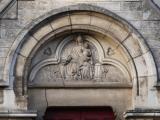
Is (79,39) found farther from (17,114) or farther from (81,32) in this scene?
(17,114)

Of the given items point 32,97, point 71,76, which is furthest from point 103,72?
point 32,97

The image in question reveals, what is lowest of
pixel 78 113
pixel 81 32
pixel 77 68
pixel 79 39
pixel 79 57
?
pixel 78 113

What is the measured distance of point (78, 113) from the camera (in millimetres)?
9977

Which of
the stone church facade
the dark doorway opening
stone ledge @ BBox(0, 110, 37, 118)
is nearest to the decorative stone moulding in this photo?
the stone church facade

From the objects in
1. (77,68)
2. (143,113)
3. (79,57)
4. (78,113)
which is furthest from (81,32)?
(143,113)

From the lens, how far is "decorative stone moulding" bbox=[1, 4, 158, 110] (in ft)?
31.6

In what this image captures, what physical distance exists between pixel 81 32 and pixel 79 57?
1.33 feet

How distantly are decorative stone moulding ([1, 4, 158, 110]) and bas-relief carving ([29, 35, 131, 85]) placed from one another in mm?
40

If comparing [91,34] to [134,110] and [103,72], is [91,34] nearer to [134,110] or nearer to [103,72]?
[103,72]

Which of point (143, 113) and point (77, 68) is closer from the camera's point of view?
point (143, 113)

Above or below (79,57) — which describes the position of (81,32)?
above

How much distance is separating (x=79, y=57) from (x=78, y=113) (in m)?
0.90

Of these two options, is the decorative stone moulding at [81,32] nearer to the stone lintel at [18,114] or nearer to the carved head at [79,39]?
the carved head at [79,39]

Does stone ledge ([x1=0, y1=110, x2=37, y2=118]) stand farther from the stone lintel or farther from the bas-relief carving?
the bas-relief carving
